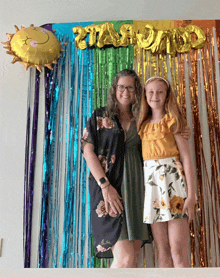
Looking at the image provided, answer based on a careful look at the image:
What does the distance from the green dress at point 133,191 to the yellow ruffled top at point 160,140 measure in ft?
0.24

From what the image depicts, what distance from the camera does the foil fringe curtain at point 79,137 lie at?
72.5 inches

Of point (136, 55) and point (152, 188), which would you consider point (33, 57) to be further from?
point (152, 188)

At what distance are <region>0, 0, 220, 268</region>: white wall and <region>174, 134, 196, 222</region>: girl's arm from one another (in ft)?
3.09

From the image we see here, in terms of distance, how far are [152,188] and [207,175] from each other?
425mm

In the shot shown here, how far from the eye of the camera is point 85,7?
2.24 metres

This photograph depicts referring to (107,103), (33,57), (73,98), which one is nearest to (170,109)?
(107,103)

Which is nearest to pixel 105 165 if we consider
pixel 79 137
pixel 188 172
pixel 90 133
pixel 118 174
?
pixel 118 174

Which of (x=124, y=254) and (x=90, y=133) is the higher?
(x=90, y=133)

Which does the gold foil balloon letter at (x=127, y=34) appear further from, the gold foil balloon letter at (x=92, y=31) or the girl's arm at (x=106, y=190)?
the girl's arm at (x=106, y=190)

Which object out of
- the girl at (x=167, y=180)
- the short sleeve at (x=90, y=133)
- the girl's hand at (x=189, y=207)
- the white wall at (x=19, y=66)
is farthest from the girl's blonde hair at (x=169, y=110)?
the white wall at (x=19, y=66)

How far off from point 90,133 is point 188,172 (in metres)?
0.57

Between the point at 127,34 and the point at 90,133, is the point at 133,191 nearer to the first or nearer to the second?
the point at 90,133

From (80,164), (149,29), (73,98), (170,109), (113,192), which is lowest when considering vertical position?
(113,192)

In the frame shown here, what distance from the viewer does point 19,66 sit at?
2.15 meters
